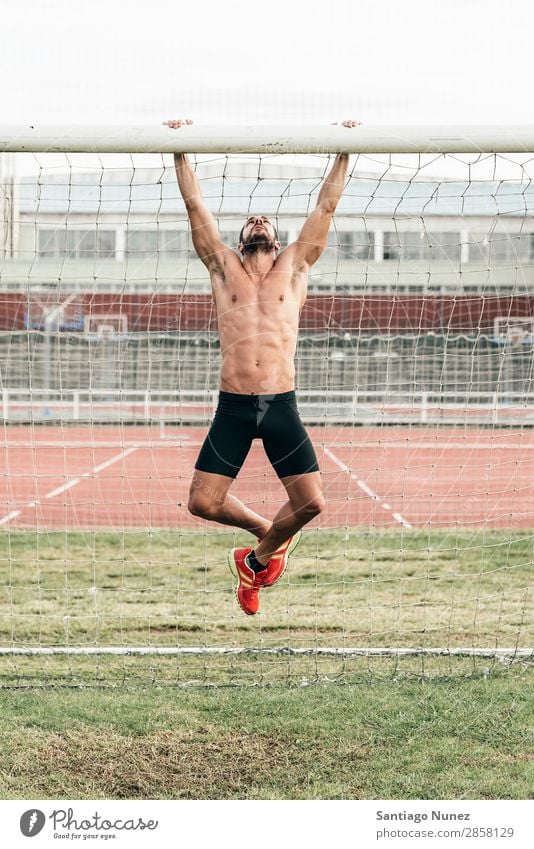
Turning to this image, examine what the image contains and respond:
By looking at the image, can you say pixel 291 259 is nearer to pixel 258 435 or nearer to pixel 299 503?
pixel 258 435

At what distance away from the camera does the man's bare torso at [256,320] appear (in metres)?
4.94

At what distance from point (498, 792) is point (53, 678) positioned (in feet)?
9.68

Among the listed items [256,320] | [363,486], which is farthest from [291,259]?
[363,486]

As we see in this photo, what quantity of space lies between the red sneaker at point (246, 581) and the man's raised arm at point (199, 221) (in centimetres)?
172

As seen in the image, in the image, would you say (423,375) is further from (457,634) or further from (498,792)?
(498,792)

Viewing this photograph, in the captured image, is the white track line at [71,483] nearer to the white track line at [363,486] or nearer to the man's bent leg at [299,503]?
the white track line at [363,486]

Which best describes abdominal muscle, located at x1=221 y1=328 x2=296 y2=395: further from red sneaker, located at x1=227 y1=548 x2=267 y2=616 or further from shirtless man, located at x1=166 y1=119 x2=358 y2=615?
red sneaker, located at x1=227 y1=548 x2=267 y2=616

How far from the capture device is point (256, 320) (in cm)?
492

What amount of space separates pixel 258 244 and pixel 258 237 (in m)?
0.04

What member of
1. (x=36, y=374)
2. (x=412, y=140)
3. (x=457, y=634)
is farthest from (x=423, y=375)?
(x=412, y=140)

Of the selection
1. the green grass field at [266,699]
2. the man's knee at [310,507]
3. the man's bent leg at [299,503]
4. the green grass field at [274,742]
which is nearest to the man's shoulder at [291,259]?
the man's bent leg at [299,503]

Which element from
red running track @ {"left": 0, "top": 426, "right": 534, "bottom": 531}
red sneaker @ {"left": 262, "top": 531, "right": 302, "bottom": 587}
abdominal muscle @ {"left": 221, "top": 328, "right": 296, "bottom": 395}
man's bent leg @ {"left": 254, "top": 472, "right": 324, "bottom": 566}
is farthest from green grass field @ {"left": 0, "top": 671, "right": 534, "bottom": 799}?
red running track @ {"left": 0, "top": 426, "right": 534, "bottom": 531}

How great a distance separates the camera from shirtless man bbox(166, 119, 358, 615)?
494 centimetres

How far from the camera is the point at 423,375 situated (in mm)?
22312
